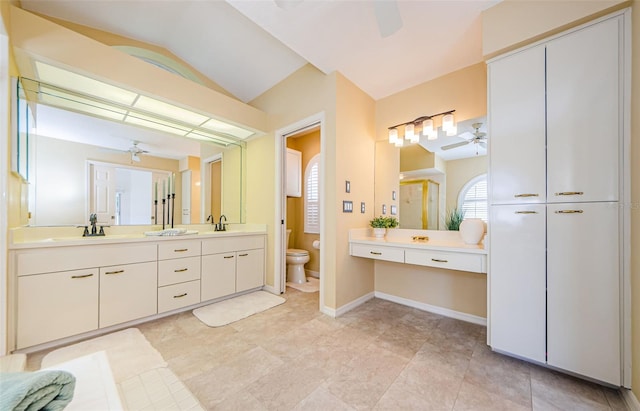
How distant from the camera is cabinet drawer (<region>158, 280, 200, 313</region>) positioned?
2.43 metres

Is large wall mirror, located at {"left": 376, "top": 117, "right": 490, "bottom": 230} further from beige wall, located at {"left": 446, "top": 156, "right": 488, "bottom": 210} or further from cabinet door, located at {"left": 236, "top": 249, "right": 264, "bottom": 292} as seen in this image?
cabinet door, located at {"left": 236, "top": 249, "right": 264, "bottom": 292}

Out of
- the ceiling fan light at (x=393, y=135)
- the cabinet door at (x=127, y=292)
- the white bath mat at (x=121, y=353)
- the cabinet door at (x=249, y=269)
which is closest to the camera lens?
the white bath mat at (x=121, y=353)

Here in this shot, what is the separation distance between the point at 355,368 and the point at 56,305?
2.35 m

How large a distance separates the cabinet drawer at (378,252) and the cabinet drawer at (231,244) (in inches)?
53.3

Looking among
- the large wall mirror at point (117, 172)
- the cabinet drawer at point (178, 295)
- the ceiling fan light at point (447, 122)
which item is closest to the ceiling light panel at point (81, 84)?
the large wall mirror at point (117, 172)

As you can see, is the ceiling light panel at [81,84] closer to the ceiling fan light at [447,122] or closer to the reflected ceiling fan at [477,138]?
→ the ceiling fan light at [447,122]

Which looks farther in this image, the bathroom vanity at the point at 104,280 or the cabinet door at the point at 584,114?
the bathroom vanity at the point at 104,280

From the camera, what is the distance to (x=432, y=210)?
9.00ft

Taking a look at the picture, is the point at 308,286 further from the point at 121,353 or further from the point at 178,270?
the point at 121,353

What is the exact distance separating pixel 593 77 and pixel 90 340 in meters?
A: 4.12

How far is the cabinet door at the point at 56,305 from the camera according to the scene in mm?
1785

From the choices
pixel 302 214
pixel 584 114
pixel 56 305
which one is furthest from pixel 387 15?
pixel 302 214

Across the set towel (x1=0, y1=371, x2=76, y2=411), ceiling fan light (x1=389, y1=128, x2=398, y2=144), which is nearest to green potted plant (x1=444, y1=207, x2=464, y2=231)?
ceiling fan light (x1=389, y1=128, x2=398, y2=144)

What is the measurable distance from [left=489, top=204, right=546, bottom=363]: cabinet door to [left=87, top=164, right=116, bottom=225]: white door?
3.59 metres
